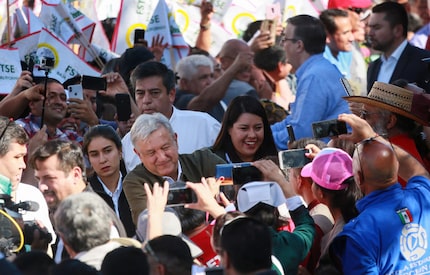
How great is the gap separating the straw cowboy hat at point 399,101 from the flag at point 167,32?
409 centimetres

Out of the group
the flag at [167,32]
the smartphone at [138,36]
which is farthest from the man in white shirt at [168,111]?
the flag at [167,32]

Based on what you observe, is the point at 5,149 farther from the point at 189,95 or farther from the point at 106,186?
the point at 189,95

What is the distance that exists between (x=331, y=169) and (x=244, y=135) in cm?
160

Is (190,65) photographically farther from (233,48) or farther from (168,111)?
(168,111)

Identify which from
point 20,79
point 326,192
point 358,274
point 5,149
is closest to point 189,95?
point 20,79

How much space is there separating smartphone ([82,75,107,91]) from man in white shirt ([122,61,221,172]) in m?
0.37

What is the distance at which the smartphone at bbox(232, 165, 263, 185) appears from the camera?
669 cm

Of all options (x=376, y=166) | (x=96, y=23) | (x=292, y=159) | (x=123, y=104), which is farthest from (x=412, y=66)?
(x=376, y=166)

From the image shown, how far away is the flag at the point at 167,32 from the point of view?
430 inches

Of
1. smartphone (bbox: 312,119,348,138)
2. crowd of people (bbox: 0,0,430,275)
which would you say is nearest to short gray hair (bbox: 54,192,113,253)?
crowd of people (bbox: 0,0,430,275)

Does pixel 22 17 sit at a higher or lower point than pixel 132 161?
higher

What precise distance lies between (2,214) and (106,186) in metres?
1.90

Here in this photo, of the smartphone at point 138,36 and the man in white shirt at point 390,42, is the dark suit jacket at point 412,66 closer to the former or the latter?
the man in white shirt at point 390,42

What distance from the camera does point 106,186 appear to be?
7820 mm
